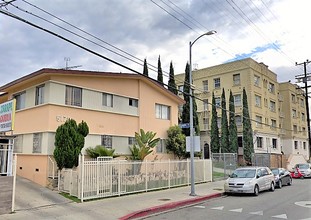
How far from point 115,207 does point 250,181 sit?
8315 millimetres

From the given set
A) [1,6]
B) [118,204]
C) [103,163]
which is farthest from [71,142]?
[1,6]

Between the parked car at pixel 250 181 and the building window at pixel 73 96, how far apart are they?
9855 millimetres

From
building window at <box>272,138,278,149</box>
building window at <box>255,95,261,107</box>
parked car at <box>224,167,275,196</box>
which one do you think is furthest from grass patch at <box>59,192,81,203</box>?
building window at <box>272,138,278,149</box>

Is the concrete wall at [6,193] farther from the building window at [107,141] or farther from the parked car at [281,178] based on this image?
the parked car at [281,178]

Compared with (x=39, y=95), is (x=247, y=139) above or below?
below

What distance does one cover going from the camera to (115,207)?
1273 centimetres

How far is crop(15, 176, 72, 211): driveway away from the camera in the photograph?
41.8ft

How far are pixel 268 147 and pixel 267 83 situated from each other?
9462 millimetres

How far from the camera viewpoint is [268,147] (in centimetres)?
4591

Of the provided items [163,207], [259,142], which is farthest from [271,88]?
[163,207]

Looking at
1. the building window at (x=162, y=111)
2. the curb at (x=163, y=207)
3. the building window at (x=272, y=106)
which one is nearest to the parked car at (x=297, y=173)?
the building window at (x=162, y=111)

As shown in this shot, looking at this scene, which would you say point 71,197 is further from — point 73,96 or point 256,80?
point 256,80

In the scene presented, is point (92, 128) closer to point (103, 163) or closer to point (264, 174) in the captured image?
point (103, 163)

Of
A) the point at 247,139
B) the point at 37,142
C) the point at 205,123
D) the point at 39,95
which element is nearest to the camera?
the point at 37,142
